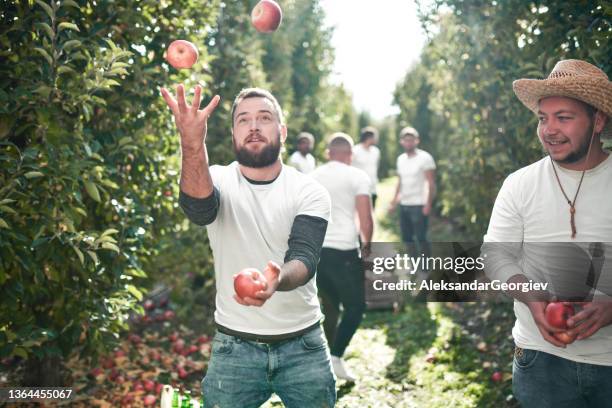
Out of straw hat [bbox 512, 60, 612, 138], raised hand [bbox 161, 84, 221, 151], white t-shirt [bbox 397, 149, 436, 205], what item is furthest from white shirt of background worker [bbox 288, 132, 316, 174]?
raised hand [bbox 161, 84, 221, 151]

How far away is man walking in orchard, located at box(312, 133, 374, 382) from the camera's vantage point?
552cm

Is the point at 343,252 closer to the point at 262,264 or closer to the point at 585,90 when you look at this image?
the point at 262,264

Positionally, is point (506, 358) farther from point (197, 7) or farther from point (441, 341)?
point (197, 7)

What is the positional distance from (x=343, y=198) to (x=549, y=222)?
3.20 metres

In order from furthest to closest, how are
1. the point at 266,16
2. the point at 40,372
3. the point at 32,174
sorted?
the point at 40,372, the point at 266,16, the point at 32,174

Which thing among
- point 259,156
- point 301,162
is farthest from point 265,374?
point 301,162

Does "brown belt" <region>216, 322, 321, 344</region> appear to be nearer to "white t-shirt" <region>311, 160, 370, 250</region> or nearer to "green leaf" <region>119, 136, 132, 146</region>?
"green leaf" <region>119, 136, 132, 146</region>

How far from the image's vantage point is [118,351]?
590 cm

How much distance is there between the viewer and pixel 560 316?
244 cm

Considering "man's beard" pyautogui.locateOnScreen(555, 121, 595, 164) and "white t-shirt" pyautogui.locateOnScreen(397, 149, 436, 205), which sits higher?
"white t-shirt" pyautogui.locateOnScreen(397, 149, 436, 205)

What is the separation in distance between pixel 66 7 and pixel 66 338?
243 cm

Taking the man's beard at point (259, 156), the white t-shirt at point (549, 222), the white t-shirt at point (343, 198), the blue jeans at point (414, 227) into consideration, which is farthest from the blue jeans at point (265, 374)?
the blue jeans at point (414, 227)

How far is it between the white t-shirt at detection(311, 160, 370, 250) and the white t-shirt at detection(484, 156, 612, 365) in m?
2.86

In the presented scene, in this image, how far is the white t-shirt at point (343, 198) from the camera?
18.5 ft
